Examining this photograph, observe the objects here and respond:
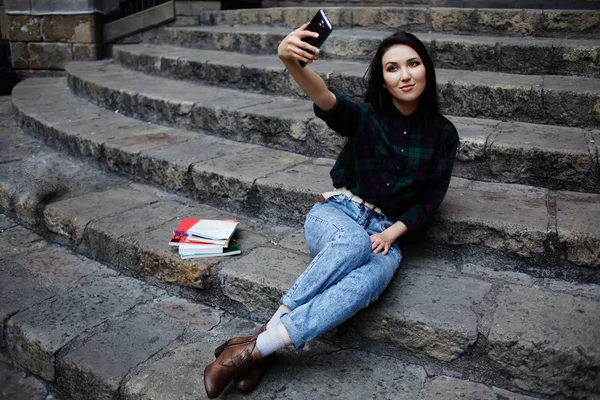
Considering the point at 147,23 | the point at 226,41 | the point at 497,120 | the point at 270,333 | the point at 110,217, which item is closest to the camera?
the point at 270,333

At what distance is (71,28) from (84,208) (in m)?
3.98

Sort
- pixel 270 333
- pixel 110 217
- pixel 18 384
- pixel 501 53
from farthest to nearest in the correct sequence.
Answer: pixel 501 53 → pixel 110 217 → pixel 18 384 → pixel 270 333

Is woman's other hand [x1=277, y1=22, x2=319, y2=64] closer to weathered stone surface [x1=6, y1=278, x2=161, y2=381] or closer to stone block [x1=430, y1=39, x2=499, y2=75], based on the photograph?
weathered stone surface [x1=6, y1=278, x2=161, y2=381]

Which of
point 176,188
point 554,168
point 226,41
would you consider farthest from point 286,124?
point 226,41

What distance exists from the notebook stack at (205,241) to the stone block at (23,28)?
16.2 feet

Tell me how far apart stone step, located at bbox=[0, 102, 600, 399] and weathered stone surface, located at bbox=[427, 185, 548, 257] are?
12 centimetres

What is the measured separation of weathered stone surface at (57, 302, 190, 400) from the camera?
205 centimetres

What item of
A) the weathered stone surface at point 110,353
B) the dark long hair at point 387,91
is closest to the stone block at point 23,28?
the weathered stone surface at point 110,353

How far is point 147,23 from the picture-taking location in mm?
6266

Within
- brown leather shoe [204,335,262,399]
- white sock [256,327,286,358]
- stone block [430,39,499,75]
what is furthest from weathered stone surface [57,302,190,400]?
stone block [430,39,499,75]

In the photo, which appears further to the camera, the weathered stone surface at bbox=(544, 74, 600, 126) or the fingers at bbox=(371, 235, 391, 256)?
the weathered stone surface at bbox=(544, 74, 600, 126)

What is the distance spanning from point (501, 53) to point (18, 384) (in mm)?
3335

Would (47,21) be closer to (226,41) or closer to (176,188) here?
(226,41)

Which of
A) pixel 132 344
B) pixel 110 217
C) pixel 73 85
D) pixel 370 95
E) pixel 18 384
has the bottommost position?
pixel 18 384
